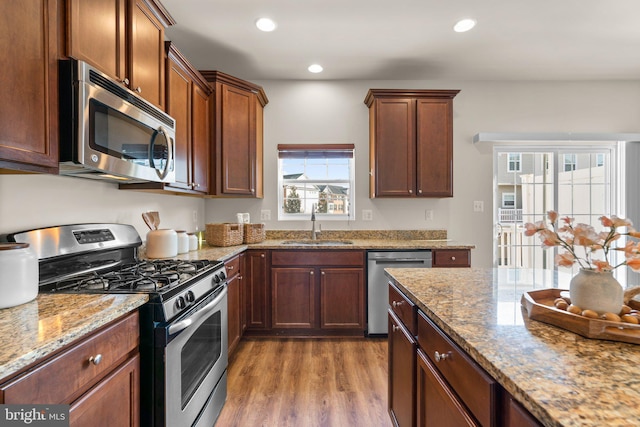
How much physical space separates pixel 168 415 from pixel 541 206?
4039 mm

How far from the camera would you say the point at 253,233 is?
3.05 m

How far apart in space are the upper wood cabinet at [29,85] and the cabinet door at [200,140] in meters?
1.33

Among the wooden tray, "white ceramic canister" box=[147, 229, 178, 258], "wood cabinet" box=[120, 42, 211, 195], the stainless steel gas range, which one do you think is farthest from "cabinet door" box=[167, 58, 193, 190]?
the wooden tray

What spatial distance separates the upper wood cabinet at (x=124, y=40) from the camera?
1.28m

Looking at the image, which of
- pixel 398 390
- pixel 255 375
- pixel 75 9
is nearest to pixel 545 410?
pixel 398 390

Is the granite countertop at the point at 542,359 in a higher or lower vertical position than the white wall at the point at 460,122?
lower

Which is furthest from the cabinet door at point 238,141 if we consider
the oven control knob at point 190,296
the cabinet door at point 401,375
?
the cabinet door at point 401,375

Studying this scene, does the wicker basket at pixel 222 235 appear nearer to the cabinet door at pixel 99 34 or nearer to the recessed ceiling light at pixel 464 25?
the cabinet door at pixel 99 34

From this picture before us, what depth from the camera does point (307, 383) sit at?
7.09 ft

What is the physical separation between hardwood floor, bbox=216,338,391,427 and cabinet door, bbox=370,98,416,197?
1521 mm

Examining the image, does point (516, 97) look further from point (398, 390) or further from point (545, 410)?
point (545, 410)

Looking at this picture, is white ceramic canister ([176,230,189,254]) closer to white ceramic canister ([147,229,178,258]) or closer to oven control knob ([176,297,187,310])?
white ceramic canister ([147,229,178,258])

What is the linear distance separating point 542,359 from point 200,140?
104 inches

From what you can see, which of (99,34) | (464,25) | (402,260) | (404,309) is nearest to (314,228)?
(402,260)
